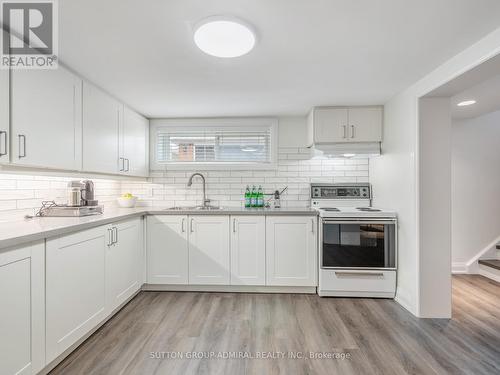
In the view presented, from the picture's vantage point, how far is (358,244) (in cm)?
291

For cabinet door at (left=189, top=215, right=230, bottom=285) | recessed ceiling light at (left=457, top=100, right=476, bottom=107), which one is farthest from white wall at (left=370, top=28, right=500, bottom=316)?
cabinet door at (left=189, top=215, right=230, bottom=285)

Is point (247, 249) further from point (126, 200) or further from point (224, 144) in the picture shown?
point (126, 200)

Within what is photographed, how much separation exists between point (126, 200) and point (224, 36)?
257 cm

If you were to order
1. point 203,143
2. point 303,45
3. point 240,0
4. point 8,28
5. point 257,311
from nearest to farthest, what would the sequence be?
point 240,0 → point 8,28 → point 303,45 → point 257,311 → point 203,143

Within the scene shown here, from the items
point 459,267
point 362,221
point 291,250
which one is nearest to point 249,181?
point 291,250

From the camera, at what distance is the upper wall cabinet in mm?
3195

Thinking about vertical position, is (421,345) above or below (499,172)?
below

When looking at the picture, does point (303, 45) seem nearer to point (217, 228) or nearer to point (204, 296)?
point (217, 228)

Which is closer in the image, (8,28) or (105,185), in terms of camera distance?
(8,28)

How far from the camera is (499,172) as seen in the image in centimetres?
376

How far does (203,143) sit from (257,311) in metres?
2.23

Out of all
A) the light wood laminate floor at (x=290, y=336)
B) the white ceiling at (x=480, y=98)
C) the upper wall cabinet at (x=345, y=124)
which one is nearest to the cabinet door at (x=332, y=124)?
the upper wall cabinet at (x=345, y=124)

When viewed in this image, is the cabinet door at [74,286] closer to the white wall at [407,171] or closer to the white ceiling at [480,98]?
the white wall at [407,171]

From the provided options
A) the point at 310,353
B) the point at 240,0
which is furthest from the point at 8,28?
the point at 310,353
